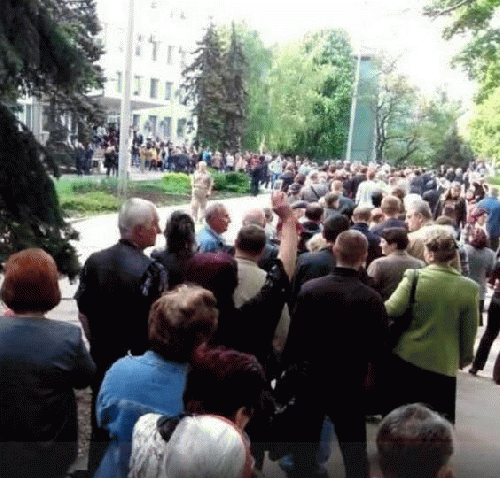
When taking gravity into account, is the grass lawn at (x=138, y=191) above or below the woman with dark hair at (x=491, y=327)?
below

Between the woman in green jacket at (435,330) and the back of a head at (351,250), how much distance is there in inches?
27.2

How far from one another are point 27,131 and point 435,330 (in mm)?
3540

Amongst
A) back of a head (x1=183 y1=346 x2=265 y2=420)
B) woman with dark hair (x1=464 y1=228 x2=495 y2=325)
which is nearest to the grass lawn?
woman with dark hair (x1=464 y1=228 x2=495 y2=325)

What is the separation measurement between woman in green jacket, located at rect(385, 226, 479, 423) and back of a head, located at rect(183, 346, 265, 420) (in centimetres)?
295

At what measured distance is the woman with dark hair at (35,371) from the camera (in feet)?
12.4

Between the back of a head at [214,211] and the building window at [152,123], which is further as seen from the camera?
the building window at [152,123]

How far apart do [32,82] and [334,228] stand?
2798 millimetres

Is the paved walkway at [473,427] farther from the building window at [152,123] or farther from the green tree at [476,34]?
the building window at [152,123]

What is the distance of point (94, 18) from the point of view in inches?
1353

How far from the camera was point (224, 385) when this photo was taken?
2.86 meters

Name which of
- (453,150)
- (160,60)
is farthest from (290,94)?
(453,150)

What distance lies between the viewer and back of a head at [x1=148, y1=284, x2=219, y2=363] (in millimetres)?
3426

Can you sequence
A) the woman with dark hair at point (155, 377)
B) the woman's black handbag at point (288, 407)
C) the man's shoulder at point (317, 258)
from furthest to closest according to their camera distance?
1. the man's shoulder at point (317, 258)
2. the woman's black handbag at point (288, 407)
3. the woman with dark hair at point (155, 377)

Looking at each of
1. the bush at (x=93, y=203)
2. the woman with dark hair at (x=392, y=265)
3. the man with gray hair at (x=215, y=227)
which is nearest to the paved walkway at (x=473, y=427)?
the woman with dark hair at (x=392, y=265)
